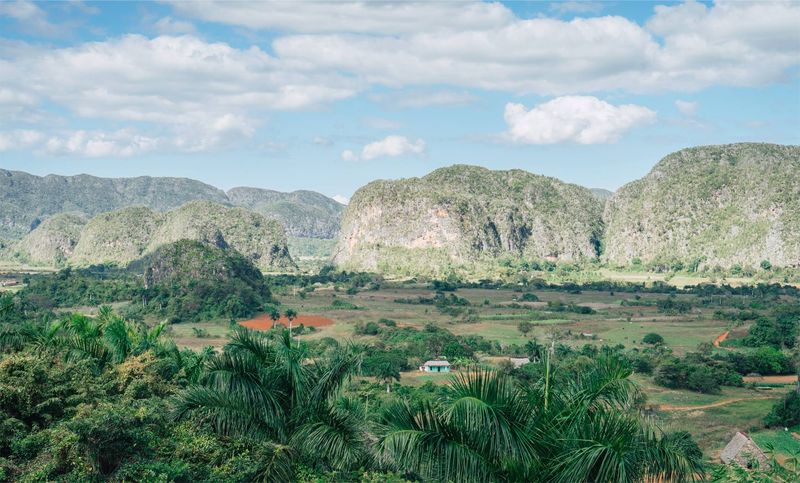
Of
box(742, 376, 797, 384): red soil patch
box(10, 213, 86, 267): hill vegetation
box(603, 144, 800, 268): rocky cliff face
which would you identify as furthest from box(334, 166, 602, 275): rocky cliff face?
box(742, 376, 797, 384): red soil patch

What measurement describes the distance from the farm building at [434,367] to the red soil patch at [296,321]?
18.4 metres

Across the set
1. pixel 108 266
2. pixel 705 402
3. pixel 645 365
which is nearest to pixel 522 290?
pixel 645 365

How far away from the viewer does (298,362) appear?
926 centimetres

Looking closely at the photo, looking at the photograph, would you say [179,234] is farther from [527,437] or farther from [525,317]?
[527,437]

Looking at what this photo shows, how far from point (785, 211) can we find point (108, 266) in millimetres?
123866

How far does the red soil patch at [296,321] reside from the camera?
200 feet

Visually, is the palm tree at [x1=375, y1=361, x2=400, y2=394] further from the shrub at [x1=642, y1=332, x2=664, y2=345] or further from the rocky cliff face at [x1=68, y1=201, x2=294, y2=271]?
the rocky cliff face at [x1=68, y1=201, x2=294, y2=271]

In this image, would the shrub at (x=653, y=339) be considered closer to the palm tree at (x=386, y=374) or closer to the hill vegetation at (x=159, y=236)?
the palm tree at (x=386, y=374)

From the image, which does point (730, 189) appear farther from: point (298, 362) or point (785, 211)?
point (298, 362)

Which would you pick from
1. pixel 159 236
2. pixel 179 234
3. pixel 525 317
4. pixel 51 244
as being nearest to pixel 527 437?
pixel 525 317

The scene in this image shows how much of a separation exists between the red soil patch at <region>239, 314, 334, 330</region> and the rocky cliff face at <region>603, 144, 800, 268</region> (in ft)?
286

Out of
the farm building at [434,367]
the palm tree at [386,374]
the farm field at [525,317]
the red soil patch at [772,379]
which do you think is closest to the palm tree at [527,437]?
the palm tree at [386,374]

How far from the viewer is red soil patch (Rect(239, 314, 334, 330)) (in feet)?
200

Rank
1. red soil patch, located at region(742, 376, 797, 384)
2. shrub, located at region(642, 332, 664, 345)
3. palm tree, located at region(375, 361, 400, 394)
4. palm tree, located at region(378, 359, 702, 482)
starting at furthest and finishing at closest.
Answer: shrub, located at region(642, 332, 664, 345) < red soil patch, located at region(742, 376, 797, 384) < palm tree, located at region(375, 361, 400, 394) < palm tree, located at region(378, 359, 702, 482)
